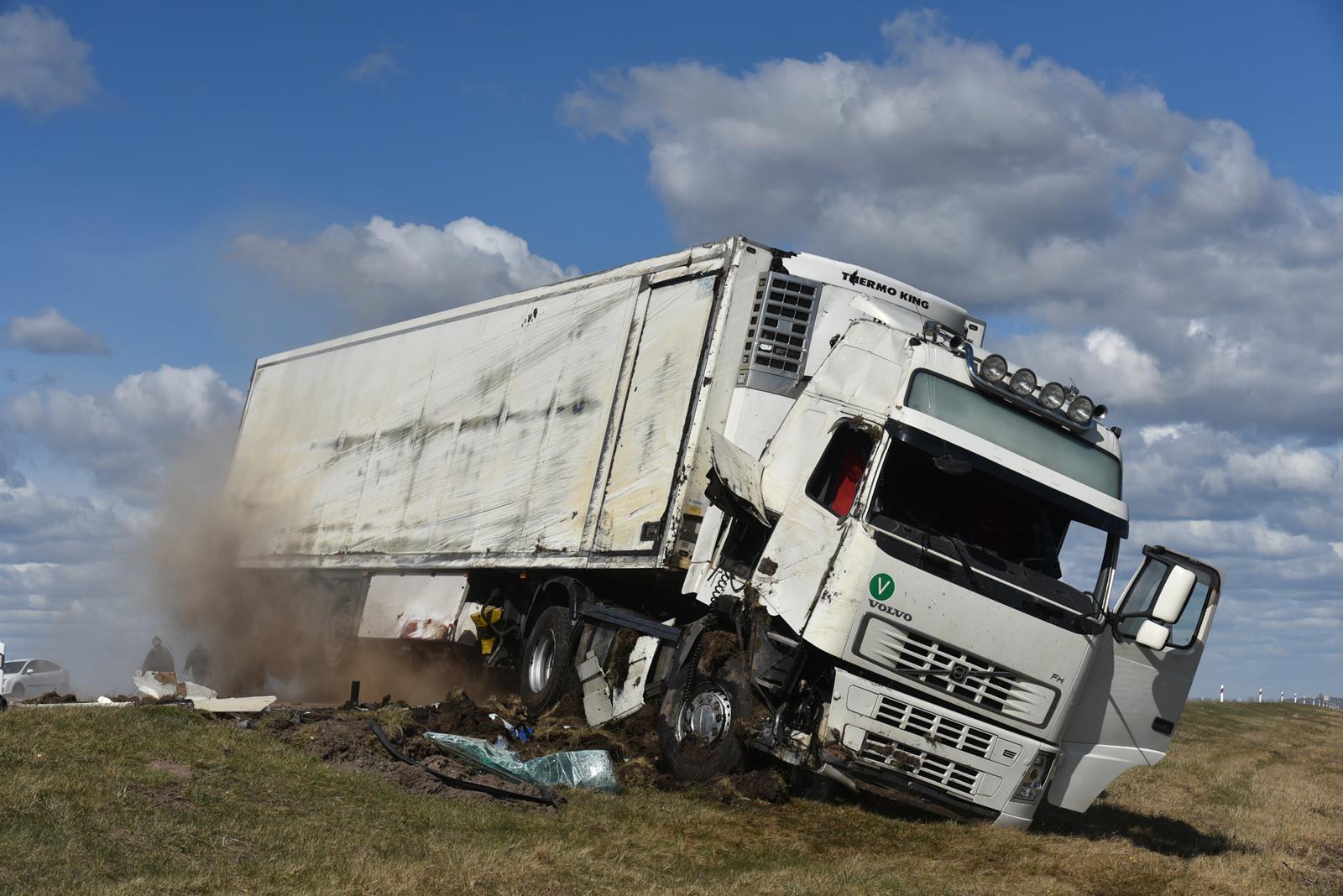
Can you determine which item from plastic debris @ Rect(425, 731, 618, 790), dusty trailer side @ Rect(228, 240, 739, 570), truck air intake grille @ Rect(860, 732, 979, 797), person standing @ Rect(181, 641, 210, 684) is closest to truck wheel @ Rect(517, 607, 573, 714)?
dusty trailer side @ Rect(228, 240, 739, 570)

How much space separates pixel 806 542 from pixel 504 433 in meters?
6.26

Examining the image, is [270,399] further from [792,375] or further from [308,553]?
[792,375]

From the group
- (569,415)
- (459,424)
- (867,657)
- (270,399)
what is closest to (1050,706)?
(867,657)

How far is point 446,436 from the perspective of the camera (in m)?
16.8

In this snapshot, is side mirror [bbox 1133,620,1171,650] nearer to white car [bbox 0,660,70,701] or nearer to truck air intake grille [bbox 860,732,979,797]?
truck air intake grille [bbox 860,732,979,797]

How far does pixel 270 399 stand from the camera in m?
22.5

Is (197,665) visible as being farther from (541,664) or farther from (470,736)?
(470,736)

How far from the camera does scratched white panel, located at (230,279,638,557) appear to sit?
47.0 ft

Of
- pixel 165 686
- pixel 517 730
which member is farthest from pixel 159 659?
pixel 517 730

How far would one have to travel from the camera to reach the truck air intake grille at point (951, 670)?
9.55 meters

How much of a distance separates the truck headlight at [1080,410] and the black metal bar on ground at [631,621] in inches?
142

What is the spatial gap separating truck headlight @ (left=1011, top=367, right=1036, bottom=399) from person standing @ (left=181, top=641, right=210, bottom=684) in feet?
51.3

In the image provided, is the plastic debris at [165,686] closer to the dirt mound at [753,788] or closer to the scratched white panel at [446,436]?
the scratched white panel at [446,436]

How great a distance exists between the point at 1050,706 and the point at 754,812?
2222 millimetres
